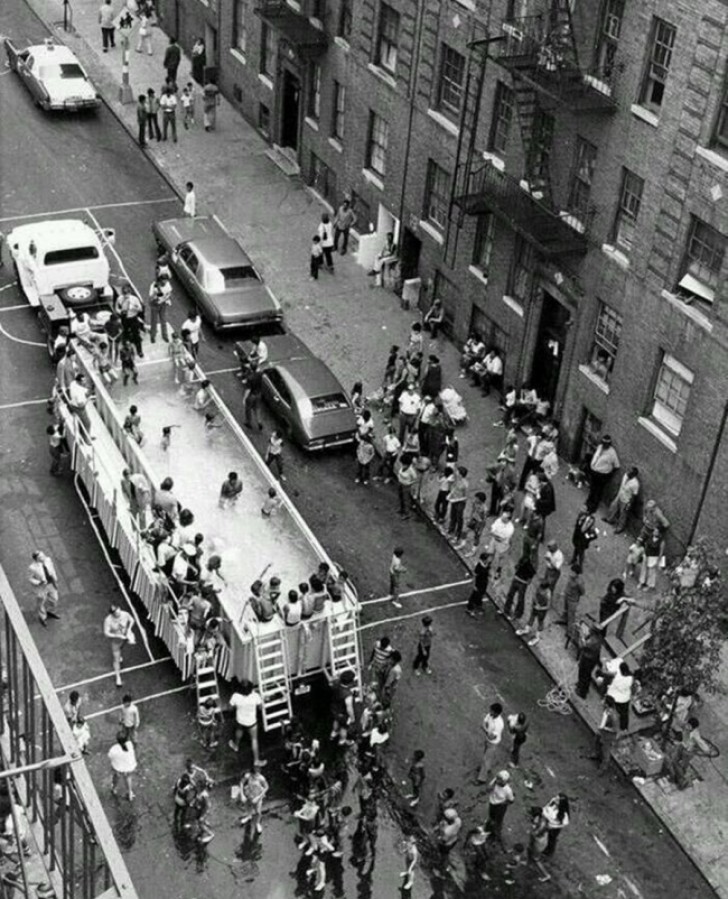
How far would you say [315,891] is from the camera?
23047 millimetres

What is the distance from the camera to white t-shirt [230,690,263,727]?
24.5 metres

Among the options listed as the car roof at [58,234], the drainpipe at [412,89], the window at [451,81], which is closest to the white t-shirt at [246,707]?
the car roof at [58,234]

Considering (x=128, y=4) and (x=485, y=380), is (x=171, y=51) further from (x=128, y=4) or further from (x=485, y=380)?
(x=485, y=380)

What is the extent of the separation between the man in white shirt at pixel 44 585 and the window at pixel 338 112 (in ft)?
63.1

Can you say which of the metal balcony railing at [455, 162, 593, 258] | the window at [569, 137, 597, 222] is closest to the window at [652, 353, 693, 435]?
the metal balcony railing at [455, 162, 593, 258]

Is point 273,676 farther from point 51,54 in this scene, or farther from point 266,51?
point 51,54

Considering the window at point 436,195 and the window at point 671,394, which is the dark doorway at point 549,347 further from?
the window at point 436,195

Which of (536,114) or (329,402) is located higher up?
(536,114)

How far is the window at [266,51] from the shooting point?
46.1 metres

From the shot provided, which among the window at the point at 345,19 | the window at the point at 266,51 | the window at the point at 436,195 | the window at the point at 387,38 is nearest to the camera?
the window at the point at 436,195

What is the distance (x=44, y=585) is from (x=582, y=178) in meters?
14.6

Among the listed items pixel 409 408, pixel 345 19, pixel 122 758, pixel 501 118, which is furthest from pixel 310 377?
pixel 122 758

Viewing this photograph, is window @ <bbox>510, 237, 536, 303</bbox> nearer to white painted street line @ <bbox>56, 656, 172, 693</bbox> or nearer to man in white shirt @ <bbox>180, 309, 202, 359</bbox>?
man in white shirt @ <bbox>180, 309, 202, 359</bbox>

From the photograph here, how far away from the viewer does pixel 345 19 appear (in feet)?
133
